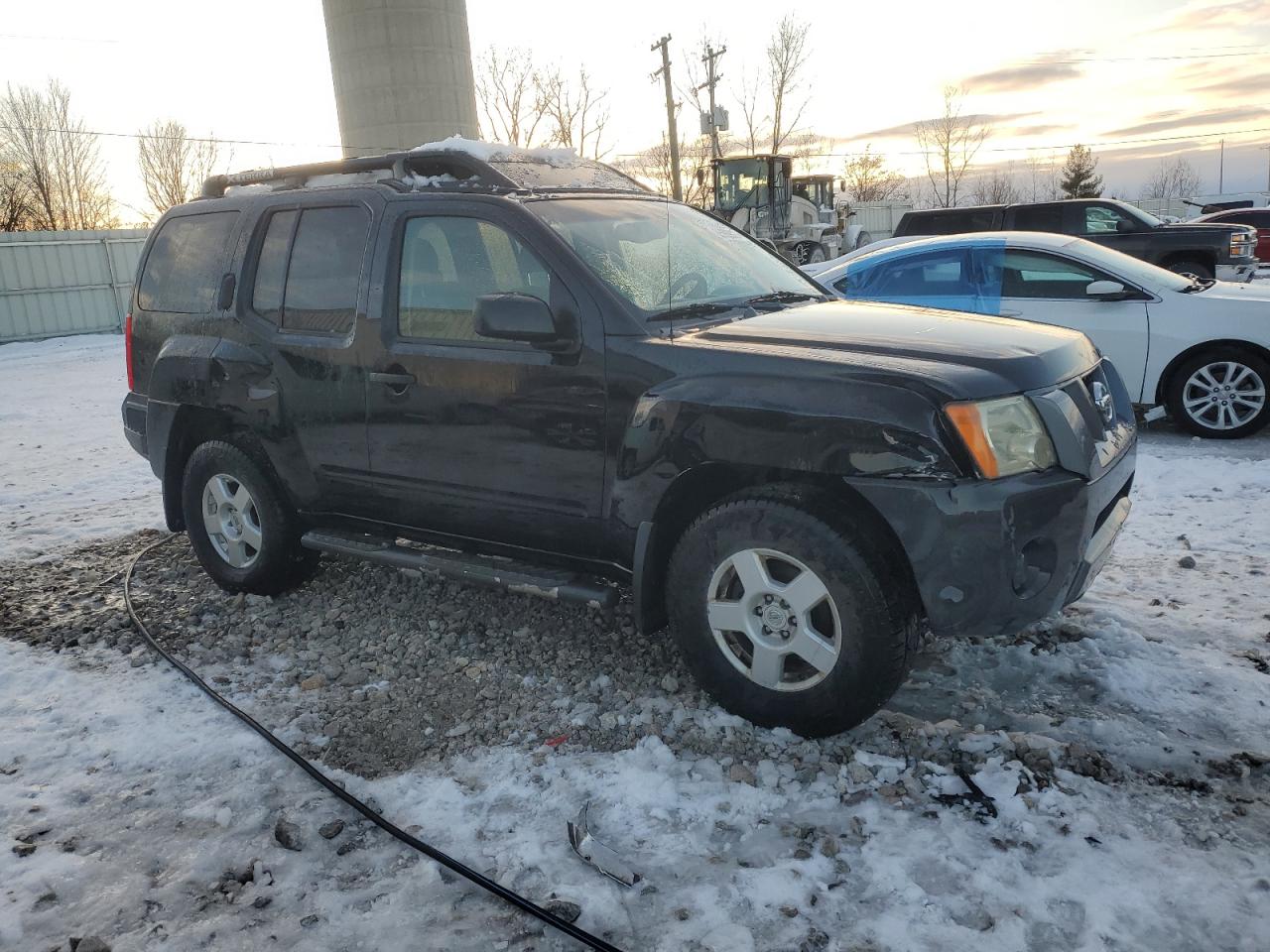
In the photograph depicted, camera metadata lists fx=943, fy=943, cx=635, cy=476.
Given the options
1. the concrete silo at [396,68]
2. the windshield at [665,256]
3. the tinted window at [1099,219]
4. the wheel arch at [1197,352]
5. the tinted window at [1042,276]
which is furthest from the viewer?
the concrete silo at [396,68]

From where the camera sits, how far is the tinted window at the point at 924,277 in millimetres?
7902

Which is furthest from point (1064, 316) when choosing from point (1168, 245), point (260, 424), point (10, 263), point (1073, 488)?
point (10, 263)

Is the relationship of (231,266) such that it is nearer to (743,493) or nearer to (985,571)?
(743,493)

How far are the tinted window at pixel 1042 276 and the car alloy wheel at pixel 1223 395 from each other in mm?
1081

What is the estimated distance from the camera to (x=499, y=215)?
12.3 ft

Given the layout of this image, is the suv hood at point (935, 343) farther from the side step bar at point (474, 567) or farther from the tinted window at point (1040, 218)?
the tinted window at point (1040, 218)

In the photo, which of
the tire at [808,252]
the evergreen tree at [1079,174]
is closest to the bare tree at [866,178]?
the evergreen tree at [1079,174]

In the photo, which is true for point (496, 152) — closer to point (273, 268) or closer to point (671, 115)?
point (273, 268)

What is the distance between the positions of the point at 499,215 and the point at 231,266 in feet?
5.58

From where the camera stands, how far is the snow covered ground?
244cm

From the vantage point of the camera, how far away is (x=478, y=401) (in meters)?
3.72

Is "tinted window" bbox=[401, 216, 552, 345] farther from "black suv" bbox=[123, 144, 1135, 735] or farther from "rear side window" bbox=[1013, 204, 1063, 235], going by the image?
"rear side window" bbox=[1013, 204, 1063, 235]

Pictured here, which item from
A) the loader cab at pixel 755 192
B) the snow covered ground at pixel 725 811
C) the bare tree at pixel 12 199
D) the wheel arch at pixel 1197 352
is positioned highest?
the bare tree at pixel 12 199

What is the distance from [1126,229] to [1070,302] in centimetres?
834
